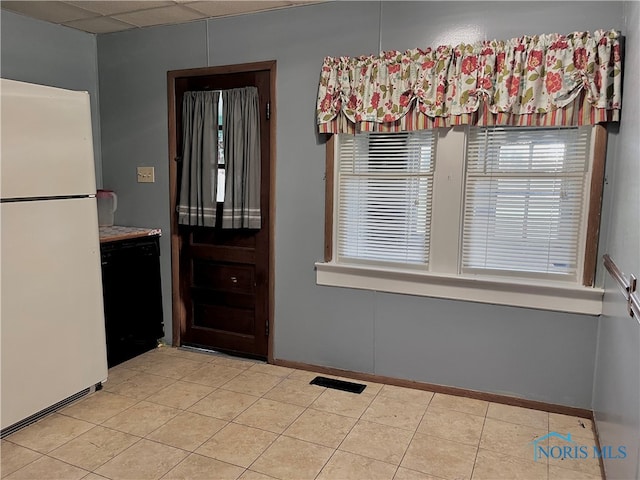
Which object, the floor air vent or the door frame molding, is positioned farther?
the door frame molding

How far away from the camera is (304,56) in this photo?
3039 millimetres

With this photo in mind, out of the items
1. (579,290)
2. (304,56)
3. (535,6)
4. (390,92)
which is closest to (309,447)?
(579,290)

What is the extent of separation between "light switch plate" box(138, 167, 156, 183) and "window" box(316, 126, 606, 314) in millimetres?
1508

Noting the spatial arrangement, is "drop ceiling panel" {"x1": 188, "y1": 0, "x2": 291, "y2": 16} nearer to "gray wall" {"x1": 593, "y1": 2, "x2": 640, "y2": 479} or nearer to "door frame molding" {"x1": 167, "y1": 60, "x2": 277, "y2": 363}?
"door frame molding" {"x1": 167, "y1": 60, "x2": 277, "y2": 363}

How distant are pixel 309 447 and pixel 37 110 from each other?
220 centimetres

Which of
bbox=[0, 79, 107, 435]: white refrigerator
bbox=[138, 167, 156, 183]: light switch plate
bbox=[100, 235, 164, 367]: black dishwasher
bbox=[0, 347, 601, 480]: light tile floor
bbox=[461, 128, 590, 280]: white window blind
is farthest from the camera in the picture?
bbox=[138, 167, 156, 183]: light switch plate

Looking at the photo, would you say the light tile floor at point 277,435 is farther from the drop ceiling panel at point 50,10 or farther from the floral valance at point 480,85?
the drop ceiling panel at point 50,10

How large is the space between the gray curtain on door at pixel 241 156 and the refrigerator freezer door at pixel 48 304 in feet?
3.06

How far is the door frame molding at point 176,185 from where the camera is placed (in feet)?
10.4

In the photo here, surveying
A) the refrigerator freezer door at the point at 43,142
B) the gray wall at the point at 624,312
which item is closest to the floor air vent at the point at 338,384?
the gray wall at the point at 624,312

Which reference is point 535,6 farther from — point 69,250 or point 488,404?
point 69,250

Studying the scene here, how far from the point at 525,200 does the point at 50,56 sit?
3467 millimetres

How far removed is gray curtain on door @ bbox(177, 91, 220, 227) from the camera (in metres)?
3.33

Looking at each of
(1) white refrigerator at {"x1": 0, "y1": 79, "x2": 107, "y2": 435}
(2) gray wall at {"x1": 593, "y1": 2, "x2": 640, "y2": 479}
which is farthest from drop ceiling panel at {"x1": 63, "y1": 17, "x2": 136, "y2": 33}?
(2) gray wall at {"x1": 593, "y1": 2, "x2": 640, "y2": 479}
